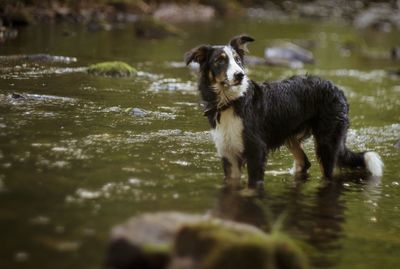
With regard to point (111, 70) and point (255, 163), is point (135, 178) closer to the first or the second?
point (255, 163)

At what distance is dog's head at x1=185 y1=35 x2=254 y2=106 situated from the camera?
7.70m

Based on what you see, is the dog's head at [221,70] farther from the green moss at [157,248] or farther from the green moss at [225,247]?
the green moss at [157,248]

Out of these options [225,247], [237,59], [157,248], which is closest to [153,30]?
[237,59]

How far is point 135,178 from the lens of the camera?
25.5 ft

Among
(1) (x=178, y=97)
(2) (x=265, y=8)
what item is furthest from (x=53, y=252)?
(2) (x=265, y=8)

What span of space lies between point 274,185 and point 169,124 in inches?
134

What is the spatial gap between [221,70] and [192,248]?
3274mm

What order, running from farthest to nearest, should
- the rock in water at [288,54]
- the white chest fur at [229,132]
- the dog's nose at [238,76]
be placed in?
the rock in water at [288,54]
the white chest fur at [229,132]
the dog's nose at [238,76]

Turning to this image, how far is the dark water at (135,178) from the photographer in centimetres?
593

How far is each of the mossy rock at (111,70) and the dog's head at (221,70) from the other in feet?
26.1

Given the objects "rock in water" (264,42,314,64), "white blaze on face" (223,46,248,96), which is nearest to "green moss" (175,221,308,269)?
"white blaze on face" (223,46,248,96)

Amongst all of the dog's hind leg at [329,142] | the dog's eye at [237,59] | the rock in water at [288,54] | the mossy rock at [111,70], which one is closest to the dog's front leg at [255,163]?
the dog's eye at [237,59]

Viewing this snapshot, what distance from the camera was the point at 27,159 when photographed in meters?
7.84

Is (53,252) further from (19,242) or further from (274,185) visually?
(274,185)
